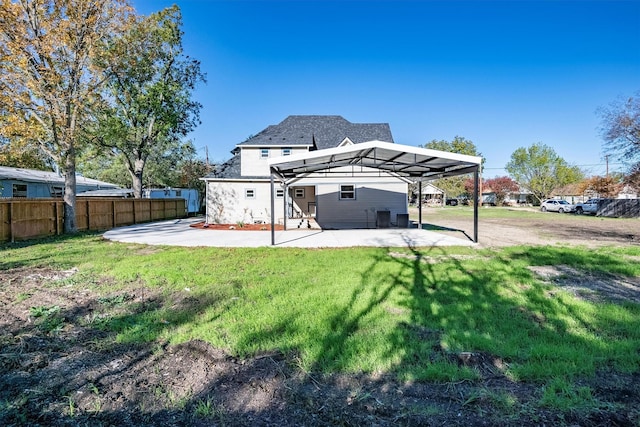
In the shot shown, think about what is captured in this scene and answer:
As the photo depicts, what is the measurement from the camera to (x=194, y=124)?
2370cm

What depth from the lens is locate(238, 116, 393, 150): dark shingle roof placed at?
1864 cm

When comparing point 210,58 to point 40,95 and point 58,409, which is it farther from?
point 58,409

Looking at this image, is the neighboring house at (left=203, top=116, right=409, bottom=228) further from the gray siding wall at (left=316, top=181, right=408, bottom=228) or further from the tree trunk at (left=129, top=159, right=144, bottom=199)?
the tree trunk at (left=129, top=159, right=144, bottom=199)

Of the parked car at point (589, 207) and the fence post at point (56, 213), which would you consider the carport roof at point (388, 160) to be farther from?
the parked car at point (589, 207)

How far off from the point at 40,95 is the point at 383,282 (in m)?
14.4

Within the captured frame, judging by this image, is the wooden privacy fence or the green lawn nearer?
the green lawn

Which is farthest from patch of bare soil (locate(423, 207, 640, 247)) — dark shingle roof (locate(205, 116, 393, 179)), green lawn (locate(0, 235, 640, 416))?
dark shingle roof (locate(205, 116, 393, 179))

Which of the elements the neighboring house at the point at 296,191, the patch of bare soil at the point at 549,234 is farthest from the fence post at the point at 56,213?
the patch of bare soil at the point at 549,234

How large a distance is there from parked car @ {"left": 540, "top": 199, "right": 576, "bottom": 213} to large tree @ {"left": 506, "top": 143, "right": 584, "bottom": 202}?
277 cm

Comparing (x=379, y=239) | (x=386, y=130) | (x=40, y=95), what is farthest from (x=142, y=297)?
(x=386, y=130)

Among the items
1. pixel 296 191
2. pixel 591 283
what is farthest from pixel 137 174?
pixel 591 283

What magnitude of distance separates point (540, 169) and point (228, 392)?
1820 inches

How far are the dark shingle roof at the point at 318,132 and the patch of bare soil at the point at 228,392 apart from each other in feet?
Result: 52.5

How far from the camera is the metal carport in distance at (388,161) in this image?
9258mm
